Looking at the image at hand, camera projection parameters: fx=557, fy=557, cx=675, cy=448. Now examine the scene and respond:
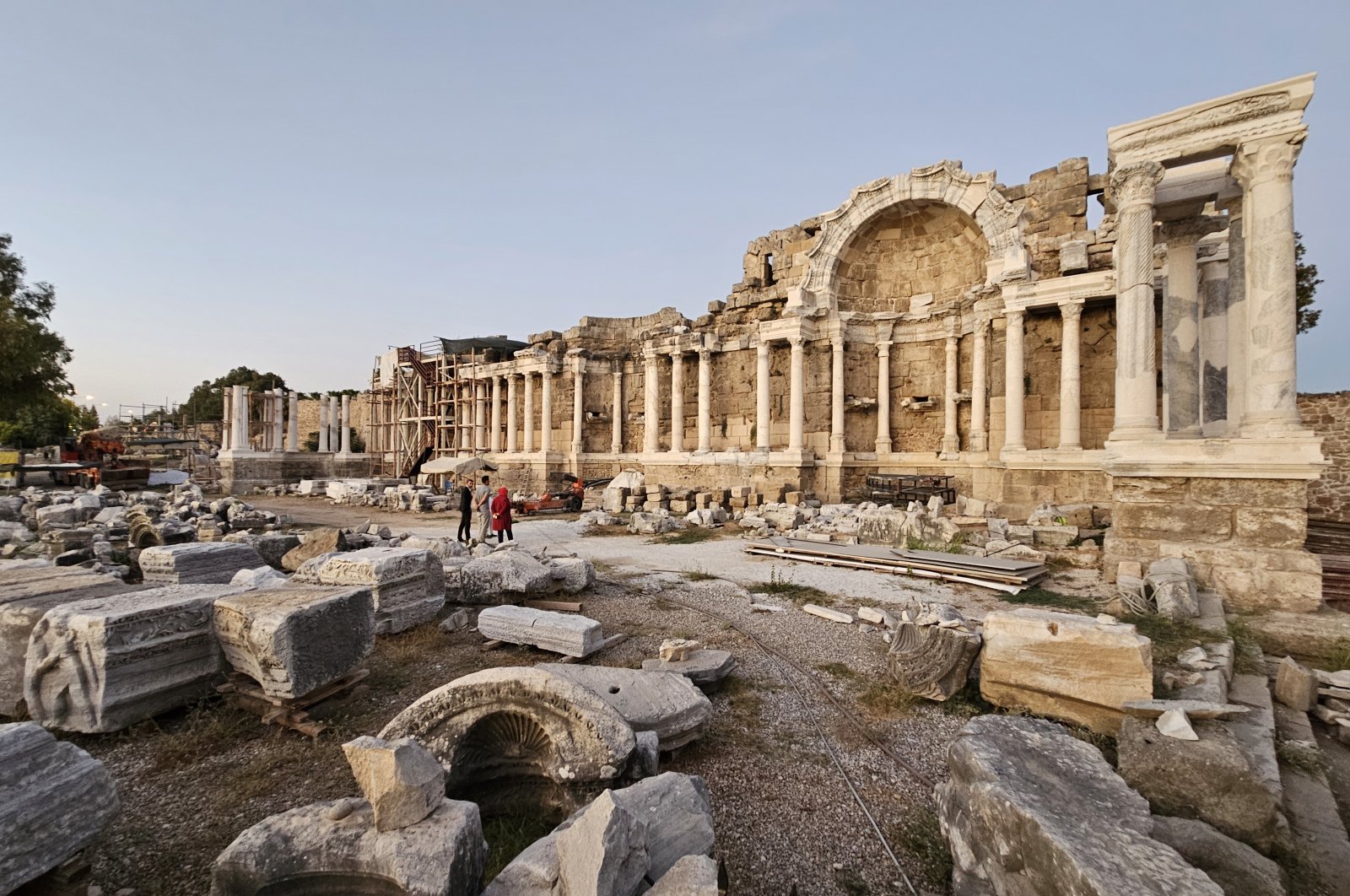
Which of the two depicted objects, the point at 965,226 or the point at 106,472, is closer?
the point at 965,226

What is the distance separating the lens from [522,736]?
3014 millimetres

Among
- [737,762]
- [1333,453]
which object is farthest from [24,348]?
[1333,453]

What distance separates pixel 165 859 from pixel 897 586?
7246 mm

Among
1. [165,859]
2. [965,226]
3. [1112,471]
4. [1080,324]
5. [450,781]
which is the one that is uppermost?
A: [965,226]

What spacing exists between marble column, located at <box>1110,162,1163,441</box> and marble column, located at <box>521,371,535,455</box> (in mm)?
18900

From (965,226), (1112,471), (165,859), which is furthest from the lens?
(965,226)

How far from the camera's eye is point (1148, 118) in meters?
7.12

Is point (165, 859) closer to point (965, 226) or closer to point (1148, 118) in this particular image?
point (1148, 118)

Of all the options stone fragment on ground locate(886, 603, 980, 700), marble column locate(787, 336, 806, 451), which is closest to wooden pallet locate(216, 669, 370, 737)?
stone fragment on ground locate(886, 603, 980, 700)

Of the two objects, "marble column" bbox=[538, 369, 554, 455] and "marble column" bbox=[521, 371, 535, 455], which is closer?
"marble column" bbox=[538, 369, 554, 455]

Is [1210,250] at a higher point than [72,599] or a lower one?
higher

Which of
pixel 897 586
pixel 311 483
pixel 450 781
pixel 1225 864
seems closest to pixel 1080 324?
pixel 897 586

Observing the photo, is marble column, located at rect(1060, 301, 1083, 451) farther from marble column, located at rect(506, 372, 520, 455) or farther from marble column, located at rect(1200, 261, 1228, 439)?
marble column, located at rect(506, 372, 520, 455)

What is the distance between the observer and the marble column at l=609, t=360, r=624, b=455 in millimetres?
21266
